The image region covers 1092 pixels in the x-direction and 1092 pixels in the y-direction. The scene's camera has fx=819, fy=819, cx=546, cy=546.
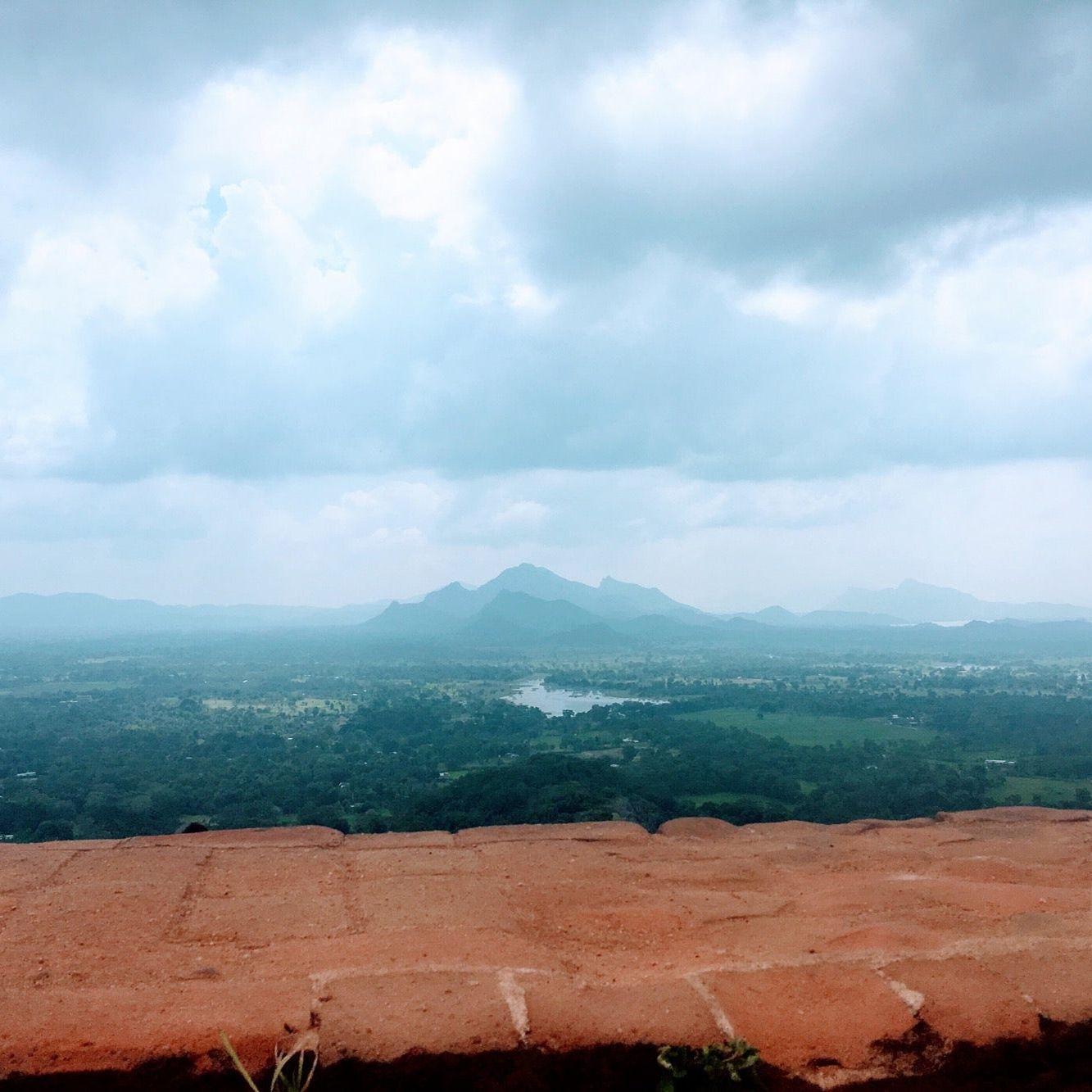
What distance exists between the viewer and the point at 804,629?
188 meters

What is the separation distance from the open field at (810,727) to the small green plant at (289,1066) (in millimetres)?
49380

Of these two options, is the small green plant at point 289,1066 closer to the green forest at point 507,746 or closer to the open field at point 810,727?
the green forest at point 507,746

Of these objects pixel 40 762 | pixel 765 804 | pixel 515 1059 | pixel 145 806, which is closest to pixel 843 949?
pixel 515 1059

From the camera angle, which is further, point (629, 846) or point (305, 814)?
point (305, 814)

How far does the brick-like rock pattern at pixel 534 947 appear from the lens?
3367 mm

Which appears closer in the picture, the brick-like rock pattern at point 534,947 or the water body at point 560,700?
the brick-like rock pattern at point 534,947

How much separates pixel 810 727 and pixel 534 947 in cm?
5638

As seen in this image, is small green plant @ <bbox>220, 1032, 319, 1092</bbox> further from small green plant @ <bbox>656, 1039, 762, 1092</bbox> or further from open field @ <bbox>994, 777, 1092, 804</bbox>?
open field @ <bbox>994, 777, 1092, 804</bbox>

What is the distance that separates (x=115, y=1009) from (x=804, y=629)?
639 ft

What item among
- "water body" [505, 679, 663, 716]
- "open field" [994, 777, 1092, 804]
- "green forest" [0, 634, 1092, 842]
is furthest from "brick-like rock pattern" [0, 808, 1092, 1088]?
"water body" [505, 679, 663, 716]

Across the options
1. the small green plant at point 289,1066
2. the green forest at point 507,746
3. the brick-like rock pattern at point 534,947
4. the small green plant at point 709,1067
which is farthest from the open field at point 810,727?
the small green plant at point 289,1066

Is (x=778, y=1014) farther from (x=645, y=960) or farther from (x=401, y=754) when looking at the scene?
(x=401, y=754)

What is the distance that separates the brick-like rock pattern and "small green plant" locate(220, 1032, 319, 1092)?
50mm

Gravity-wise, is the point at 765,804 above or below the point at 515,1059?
below
